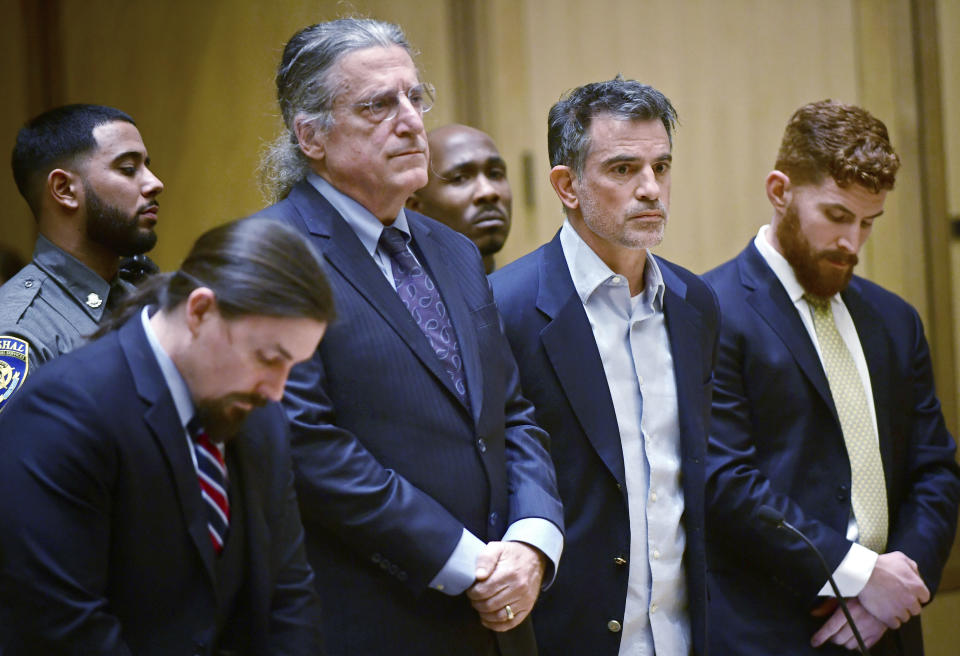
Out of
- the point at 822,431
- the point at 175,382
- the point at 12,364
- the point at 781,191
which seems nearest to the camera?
the point at 175,382

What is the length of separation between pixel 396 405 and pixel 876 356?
1.47 metres

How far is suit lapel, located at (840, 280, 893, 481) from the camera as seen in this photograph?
288 centimetres

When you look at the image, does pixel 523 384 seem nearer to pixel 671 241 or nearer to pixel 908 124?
pixel 671 241

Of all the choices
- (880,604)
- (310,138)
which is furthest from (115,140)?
(880,604)

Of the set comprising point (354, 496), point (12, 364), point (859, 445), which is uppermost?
point (12, 364)

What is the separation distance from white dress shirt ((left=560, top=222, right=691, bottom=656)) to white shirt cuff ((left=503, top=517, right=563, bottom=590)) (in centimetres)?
31

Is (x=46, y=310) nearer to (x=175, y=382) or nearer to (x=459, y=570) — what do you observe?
(x=175, y=382)

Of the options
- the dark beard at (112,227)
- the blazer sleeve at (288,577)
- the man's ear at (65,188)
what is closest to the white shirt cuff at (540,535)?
the blazer sleeve at (288,577)

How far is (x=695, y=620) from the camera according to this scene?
2410mm

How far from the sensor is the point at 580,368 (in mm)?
2383

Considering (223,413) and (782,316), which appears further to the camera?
(782,316)

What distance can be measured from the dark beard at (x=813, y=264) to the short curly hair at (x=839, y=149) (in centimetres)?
13

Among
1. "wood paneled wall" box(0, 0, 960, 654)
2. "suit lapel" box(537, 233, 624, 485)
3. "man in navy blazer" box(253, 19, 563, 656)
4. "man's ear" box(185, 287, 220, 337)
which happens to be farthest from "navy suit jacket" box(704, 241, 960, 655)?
"man's ear" box(185, 287, 220, 337)

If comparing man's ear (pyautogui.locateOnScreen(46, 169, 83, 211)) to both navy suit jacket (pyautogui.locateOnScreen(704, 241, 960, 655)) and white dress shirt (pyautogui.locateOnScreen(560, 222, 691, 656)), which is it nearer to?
white dress shirt (pyautogui.locateOnScreen(560, 222, 691, 656))
